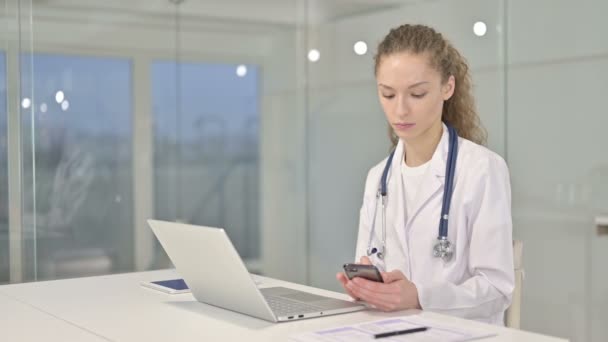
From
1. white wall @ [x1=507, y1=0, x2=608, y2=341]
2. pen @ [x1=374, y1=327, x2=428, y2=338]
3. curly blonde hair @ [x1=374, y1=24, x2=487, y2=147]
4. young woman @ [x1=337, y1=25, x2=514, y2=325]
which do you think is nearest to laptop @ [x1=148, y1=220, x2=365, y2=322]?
young woman @ [x1=337, y1=25, x2=514, y2=325]

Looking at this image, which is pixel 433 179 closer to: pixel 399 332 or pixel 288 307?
pixel 288 307

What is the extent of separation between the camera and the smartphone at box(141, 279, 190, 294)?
2410 mm

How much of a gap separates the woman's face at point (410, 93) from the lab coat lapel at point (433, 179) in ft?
0.22

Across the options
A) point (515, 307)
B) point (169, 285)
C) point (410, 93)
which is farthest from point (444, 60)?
point (169, 285)

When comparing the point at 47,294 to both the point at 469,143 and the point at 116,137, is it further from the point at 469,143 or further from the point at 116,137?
the point at 116,137

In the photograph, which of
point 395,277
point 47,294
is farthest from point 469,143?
point 47,294

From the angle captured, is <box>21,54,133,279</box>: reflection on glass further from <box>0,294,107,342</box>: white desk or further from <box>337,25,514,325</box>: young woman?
<box>337,25,514,325</box>: young woman

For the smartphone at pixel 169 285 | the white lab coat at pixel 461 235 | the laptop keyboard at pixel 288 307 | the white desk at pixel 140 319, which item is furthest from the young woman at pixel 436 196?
the smartphone at pixel 169 285

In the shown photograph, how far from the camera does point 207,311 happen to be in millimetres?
2102

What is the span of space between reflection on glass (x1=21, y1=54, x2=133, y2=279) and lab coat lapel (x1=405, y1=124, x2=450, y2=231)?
7.43 feet

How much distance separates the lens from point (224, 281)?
6.56 ft

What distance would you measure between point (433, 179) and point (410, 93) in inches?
A: 9.5

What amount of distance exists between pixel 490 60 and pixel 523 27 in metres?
0.24

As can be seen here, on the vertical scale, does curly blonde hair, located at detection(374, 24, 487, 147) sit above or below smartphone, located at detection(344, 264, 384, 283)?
above
